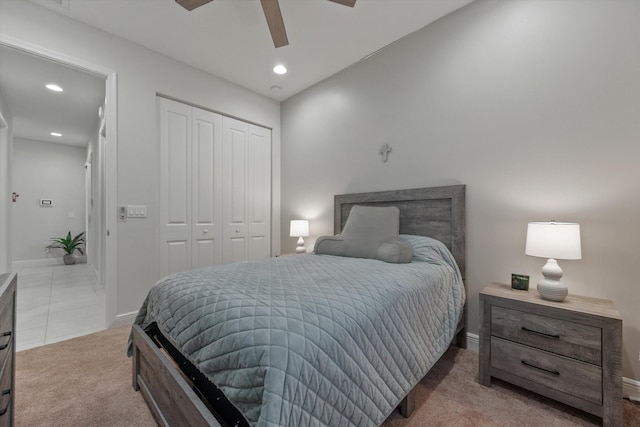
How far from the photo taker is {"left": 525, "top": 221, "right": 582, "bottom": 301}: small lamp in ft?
4.81

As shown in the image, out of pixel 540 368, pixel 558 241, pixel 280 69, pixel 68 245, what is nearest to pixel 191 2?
pixel 280 69

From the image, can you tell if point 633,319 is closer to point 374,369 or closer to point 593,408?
point 593,408

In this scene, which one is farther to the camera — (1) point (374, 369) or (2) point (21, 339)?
(2) point (21, 339)

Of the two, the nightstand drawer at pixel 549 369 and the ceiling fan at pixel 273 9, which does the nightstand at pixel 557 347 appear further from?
the ceiling fan at pixel 273 9

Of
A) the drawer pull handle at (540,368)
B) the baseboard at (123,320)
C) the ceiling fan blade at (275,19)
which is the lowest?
the baseboard at (123,320)

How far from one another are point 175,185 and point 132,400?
2042mm

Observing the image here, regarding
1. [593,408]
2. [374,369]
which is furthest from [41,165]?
[593,408]

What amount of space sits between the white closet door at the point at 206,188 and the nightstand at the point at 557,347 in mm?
2809

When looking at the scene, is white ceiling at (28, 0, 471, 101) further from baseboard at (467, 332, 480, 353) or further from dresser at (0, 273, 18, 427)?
baseboard at (467, 332, 480, 353)

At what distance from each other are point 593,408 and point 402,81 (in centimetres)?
264

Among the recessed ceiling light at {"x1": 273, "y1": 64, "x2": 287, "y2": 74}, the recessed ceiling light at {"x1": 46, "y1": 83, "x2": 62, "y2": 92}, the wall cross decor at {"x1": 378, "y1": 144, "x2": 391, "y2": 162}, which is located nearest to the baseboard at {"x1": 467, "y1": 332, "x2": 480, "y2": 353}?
the wall cross decor at {"x1": 378, "y1": 144, "x2": 391, "y2": 162}

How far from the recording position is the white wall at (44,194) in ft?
17.2

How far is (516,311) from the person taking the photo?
1559mm

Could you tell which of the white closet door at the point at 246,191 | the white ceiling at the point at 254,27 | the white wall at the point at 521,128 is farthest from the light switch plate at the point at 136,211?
the white wall at the point at 521,128
